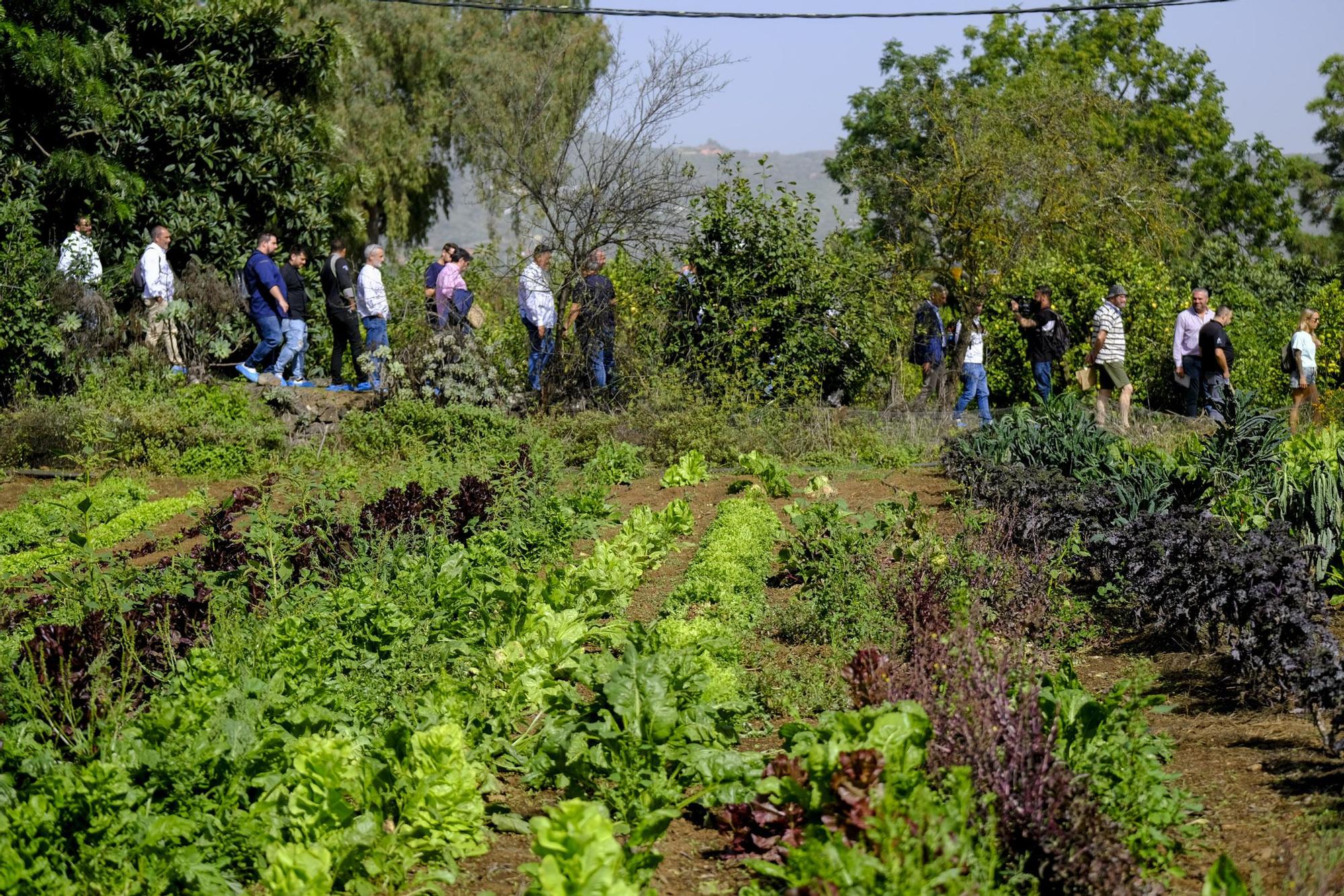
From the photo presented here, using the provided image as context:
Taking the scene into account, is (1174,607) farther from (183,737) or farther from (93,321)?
(93,321)

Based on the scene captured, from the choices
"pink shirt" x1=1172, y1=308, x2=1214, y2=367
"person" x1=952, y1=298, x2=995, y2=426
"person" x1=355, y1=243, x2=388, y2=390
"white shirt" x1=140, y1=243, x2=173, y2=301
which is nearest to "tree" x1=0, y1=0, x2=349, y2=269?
"white shirt" x1=140, y1=243, x2=173, y2=301

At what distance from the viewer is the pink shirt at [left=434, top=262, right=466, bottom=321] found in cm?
1359

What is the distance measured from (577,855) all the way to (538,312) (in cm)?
1076

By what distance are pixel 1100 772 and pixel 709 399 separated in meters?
9.34

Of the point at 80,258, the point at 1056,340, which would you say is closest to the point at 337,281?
the point at 80,258

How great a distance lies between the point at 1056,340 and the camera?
604 inches

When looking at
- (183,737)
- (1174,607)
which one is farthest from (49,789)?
(1174,607)

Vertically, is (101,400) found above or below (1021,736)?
above

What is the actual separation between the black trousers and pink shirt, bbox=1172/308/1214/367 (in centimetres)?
901

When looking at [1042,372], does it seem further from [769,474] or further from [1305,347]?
[769,474]

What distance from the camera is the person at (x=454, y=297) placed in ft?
44.2

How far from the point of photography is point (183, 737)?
369cm

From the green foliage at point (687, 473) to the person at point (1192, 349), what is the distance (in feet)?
22.8

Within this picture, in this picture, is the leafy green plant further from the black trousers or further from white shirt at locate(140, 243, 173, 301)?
white shirt at locate(140, 243, 173, 301)
